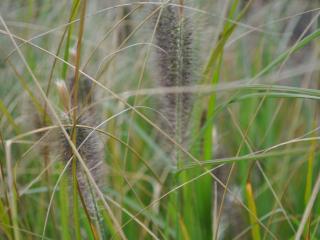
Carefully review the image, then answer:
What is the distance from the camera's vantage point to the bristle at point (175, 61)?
1.11m

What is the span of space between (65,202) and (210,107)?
41 centimetres

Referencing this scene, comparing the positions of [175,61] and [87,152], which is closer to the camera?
[87,152]

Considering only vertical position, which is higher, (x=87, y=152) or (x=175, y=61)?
(x=175, y=61)

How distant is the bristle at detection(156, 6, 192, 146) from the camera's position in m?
1.11

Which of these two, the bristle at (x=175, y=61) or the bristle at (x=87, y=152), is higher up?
the bristle at (x=175, y=61)

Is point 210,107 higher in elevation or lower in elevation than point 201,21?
lower

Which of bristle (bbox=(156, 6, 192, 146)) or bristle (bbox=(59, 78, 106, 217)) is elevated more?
bristle (bbox=(156, 6, 192, 146))

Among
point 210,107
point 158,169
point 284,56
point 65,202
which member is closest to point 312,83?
point 158,169

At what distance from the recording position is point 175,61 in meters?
1.13

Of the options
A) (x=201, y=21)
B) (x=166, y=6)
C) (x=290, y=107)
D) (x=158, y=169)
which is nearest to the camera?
(x=166, y=6)

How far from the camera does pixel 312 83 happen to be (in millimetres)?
2377

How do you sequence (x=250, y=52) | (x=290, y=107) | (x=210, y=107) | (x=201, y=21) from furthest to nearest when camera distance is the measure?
1. (x=250, y=52)
2. (x=290, y=107)
3. (x=210, y=107)
4. (x=201, y=21)

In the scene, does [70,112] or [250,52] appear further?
[250,52]

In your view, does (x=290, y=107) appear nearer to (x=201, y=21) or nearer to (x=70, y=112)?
(x=201, y=21)
